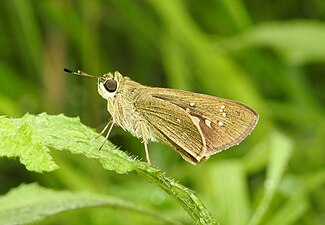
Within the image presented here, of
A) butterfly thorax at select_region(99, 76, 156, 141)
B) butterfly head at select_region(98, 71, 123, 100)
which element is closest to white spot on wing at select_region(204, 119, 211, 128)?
butterfly thorax at select_region(99, 76, 156, 141)

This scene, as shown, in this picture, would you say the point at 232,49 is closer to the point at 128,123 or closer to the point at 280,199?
the point at 280,199

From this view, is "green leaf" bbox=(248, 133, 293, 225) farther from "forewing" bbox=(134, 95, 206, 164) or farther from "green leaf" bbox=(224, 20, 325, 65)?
"green leaf" bbox=(224, 20, 325, 65)

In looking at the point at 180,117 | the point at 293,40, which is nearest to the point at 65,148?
the point at 180,117

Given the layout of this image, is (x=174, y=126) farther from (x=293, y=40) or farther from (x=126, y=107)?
(x=293, y=40)

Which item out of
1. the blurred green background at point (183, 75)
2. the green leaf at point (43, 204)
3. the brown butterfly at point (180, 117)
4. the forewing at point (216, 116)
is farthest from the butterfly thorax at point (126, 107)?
the blurred green background at point (183, 75)

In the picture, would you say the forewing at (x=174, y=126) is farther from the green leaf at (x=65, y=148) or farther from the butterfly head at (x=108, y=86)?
the green leaf at (x=65, y=148)
